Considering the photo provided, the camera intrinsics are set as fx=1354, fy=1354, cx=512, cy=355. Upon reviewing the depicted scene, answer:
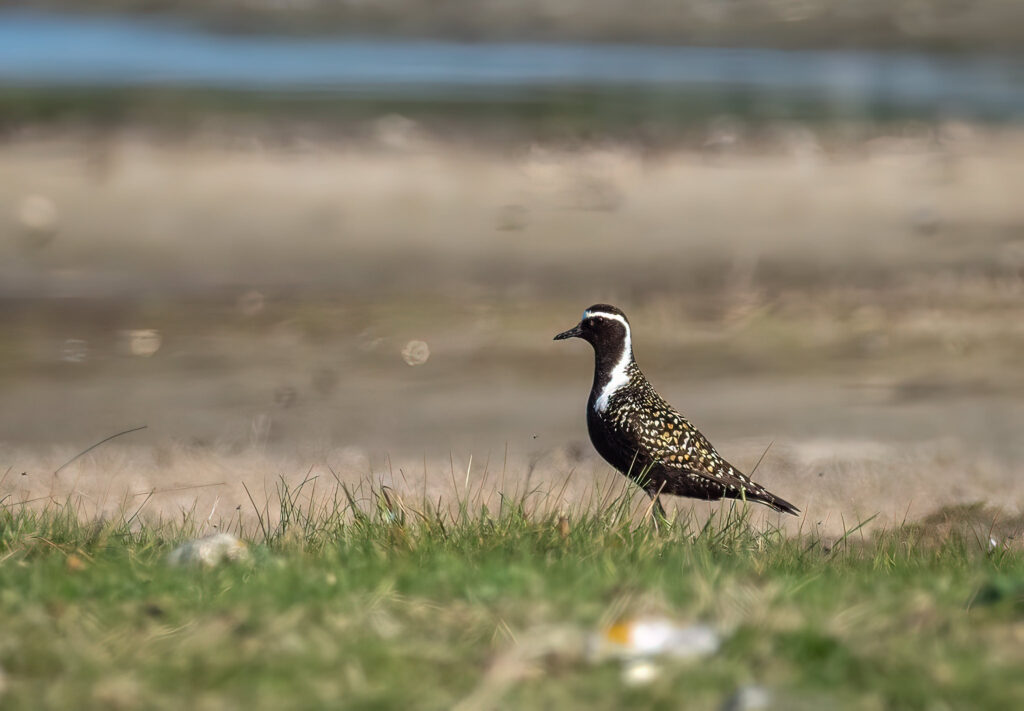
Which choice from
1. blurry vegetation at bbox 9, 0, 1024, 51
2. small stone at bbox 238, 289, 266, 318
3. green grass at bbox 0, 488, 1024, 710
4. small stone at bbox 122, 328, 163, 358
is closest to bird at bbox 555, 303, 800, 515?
green grass at bbox 0, 488, 1024, 710

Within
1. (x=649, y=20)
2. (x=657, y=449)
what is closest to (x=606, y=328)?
(x=657, y=449)

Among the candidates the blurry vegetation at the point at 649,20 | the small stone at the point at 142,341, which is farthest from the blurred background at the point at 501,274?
the blurry vegetation at the point at 649,20

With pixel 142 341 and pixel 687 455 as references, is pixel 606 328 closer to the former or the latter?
pixel 687 455

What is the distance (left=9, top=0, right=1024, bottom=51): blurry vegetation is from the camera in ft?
92.5

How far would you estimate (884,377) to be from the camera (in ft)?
30.8

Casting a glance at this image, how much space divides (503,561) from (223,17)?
87.4ft

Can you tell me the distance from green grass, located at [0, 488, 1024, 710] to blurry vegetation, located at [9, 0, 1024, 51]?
2455 centimetres

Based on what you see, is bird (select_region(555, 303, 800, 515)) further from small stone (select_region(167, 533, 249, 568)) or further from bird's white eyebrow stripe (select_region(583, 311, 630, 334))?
small stone (select_region(167, 533, 249, 568))

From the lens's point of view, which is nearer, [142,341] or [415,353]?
[415,353]

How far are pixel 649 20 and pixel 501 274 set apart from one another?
1869 cm

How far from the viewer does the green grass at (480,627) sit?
3363mm

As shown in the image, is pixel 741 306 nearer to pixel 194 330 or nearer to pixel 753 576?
pixel 194 330

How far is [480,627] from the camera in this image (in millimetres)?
3764

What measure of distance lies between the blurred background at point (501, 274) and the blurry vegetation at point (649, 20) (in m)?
3.51
